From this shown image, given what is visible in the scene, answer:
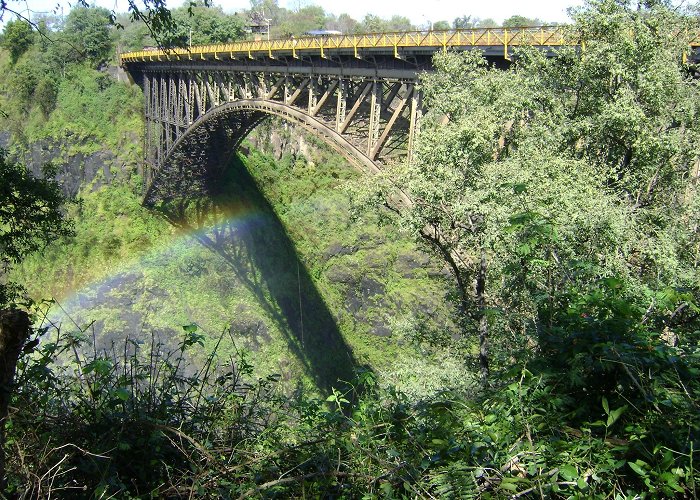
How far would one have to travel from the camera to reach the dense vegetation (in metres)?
3.15

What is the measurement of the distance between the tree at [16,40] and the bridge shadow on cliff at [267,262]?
16402 millimetres

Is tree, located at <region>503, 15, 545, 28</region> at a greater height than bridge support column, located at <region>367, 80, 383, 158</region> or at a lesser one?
greater

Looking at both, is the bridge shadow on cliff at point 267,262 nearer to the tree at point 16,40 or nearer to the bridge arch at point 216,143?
the bridge arch at point 216,143

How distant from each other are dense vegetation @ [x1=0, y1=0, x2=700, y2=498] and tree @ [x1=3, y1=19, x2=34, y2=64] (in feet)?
61.4

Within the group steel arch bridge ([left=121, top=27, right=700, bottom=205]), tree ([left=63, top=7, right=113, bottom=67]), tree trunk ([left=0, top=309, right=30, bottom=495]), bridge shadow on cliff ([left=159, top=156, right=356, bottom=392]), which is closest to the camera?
tree trunk ([left=0, top=309, right=30, bottom=495])

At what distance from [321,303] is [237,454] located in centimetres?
2626

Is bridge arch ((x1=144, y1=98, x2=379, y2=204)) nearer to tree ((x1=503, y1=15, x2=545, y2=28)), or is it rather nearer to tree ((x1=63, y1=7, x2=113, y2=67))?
tree ((x1=63, y1=7, x2=113, y2=67))

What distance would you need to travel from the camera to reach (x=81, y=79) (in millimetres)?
38156

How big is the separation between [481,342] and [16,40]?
4032cm

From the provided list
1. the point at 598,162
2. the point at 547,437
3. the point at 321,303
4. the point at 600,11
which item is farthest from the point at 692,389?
the point at 321,303

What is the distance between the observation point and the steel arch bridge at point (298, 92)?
14.0 meters

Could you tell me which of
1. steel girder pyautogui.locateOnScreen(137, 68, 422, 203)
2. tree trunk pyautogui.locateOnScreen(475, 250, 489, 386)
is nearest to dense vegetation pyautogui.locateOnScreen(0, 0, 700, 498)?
tree trunk pyautogui.locateOnScreen(475, 250, 489, 386)

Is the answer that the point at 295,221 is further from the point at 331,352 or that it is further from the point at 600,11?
the point at 600,11

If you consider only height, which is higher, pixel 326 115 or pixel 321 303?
pixel 326 115
